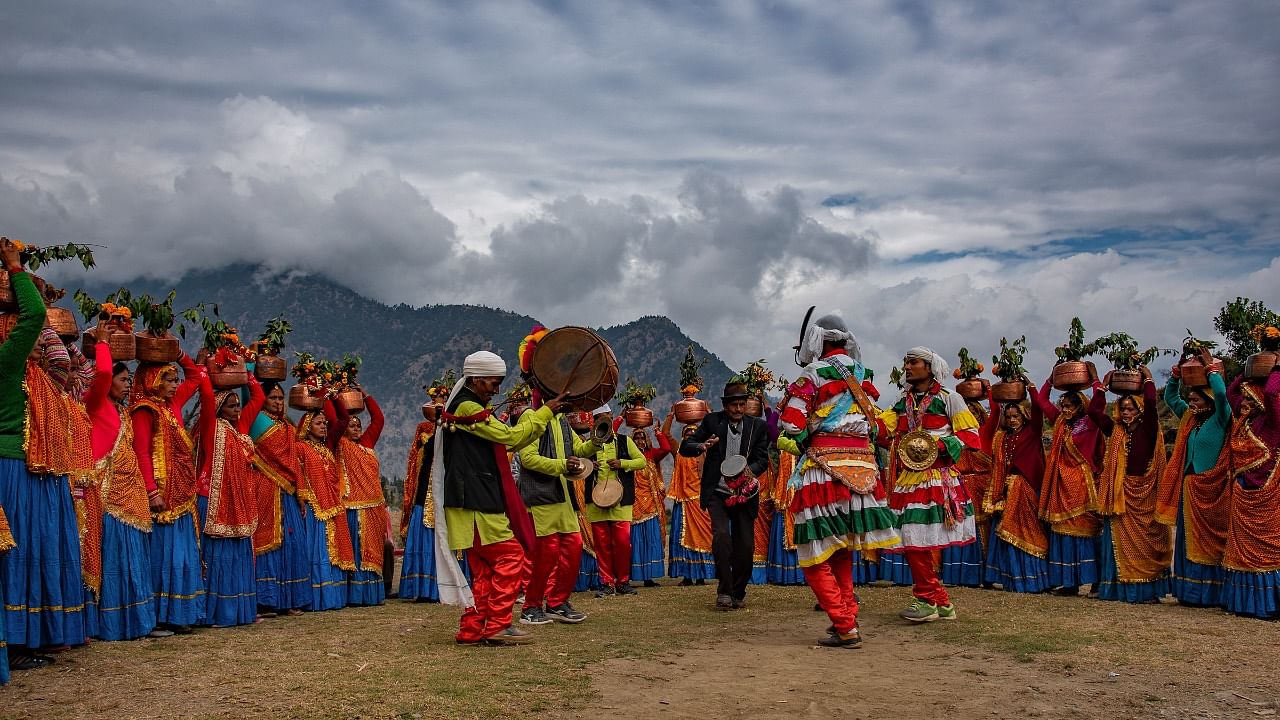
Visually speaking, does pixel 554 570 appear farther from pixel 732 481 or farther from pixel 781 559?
pixel 781 559

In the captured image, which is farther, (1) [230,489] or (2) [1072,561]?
(2) [1072,561]

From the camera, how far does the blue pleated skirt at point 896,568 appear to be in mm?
12547

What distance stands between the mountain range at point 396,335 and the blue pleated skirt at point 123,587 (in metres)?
73.6

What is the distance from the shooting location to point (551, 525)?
9.06m

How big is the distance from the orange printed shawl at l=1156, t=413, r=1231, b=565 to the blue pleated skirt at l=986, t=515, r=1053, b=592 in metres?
1.55

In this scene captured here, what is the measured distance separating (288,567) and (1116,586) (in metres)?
8.64

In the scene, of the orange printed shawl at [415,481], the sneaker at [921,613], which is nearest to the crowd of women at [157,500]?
the orange printed shawl at [415,481]

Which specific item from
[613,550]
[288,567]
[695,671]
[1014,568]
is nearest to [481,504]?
[695,671]

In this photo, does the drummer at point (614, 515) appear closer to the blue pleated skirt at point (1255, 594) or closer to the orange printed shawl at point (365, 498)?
the orange printed shawl at point (365, 498)

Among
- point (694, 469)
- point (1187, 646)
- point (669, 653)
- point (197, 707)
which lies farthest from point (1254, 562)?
point (197, 707)

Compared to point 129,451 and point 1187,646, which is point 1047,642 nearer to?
point 1187,646

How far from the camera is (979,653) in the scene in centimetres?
727

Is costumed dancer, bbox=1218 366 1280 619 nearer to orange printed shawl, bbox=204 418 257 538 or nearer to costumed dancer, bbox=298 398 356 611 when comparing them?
costumed dancer, bbox=298 398 356 611

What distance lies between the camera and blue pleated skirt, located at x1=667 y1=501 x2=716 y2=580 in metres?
13.5
